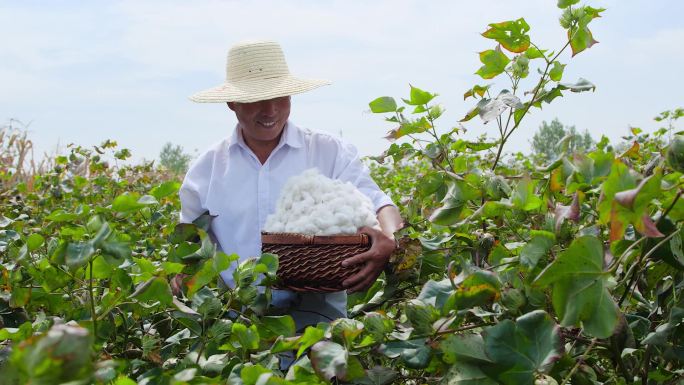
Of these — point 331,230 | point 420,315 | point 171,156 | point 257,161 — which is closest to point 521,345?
point 420,315

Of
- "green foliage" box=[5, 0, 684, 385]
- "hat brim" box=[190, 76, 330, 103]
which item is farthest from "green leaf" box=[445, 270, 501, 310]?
"hat brim" box=[190, 76, 330, 103]

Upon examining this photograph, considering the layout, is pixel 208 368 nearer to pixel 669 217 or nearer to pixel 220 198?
pixel 669 217

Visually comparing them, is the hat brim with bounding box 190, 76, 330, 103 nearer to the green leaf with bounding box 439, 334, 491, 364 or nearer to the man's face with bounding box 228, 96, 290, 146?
the man's face with bounding box 228, 96, 290, 146

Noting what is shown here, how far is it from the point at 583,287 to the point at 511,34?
0.95m

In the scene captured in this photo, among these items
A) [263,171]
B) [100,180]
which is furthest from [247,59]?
[100,180]

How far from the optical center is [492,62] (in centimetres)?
188

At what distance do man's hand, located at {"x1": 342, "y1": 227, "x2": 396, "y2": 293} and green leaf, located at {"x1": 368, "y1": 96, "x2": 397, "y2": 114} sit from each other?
0.32 meters

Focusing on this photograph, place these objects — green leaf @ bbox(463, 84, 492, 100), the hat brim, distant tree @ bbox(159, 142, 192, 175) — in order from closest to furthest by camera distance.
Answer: green leaf @ bbox(463, 84, 492, 100)
the hat brim
distant tree @ bbox(159, 142, 192, 175)

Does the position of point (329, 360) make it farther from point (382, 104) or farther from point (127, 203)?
point (382, 104)

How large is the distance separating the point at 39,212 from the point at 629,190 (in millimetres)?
3735

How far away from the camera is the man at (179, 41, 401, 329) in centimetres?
265

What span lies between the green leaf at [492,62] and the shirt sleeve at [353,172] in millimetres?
789

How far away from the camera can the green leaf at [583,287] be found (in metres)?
1.00

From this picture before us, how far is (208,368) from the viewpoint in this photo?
4.28 ft
